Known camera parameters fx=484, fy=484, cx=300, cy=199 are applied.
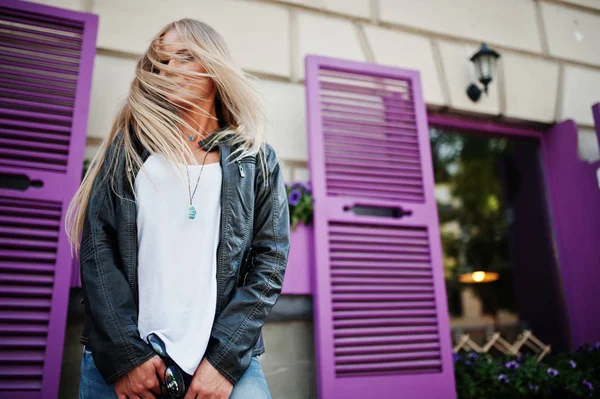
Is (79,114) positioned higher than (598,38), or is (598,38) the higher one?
(598,38)

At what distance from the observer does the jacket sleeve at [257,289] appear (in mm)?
1269

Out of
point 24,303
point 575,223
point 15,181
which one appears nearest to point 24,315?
point 24,303

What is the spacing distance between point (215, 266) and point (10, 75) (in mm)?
1550

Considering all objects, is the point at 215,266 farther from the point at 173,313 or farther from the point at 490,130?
the point at 490,130

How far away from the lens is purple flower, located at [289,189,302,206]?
254 centimetres

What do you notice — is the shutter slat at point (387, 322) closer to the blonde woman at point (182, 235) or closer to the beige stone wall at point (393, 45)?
the beige stone wall at point (393, 45)

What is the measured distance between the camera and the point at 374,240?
262 cm

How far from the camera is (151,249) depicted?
1.36 meters

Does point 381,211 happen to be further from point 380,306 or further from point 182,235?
point 182,235

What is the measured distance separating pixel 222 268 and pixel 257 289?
12cm

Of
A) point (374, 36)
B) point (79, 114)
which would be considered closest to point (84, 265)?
point (79, 114)

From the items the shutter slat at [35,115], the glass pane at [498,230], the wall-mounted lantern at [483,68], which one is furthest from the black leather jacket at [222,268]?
the glass pane at [498,230]

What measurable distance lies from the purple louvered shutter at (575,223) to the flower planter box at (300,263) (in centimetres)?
197

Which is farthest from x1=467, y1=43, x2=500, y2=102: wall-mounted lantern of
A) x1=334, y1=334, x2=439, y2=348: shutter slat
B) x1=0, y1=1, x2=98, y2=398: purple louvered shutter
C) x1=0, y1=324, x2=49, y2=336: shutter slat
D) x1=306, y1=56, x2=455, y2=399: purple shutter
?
x1=0, y1=324, x2=49, y2=336: shutter slat
